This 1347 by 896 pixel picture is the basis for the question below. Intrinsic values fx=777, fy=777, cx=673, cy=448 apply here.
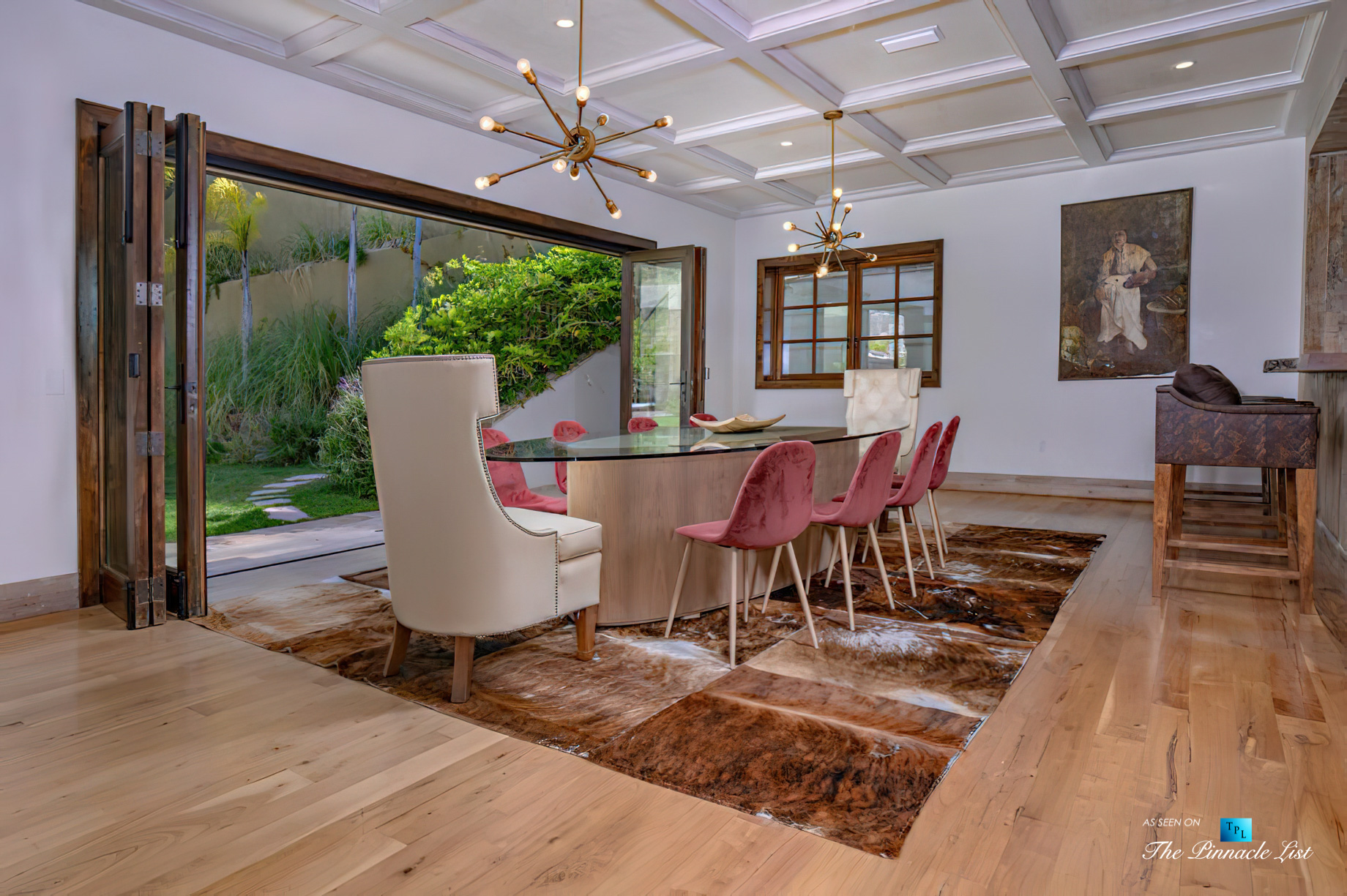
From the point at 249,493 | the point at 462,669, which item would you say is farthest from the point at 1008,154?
the point at 249,493

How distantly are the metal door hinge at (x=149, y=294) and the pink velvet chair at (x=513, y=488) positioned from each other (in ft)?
4.74

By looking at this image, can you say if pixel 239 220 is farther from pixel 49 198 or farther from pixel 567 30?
pixel 567 30

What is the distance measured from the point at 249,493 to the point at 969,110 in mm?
6680

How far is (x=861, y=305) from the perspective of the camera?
26.2ft

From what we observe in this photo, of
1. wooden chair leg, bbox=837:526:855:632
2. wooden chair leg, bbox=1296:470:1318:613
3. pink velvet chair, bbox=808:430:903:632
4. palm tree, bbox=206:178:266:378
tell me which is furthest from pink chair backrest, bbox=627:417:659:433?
palm tree, bbox=206:178:266:378

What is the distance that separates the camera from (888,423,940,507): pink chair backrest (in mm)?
3719

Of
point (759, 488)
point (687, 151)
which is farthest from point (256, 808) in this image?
point (687, 151)

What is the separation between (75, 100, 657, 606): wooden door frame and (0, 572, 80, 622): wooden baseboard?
43 mm

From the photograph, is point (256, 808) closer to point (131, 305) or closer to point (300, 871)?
point (300, 871)

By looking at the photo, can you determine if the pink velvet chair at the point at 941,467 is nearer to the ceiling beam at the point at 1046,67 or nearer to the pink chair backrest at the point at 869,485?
the pink chair backrest at the point at 869,485

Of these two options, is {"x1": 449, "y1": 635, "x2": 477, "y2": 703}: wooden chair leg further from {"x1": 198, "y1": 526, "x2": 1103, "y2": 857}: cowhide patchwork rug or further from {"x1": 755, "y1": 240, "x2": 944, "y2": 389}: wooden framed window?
{"x1": 755, "y1": 240, "x2": 944, "y2": 389}: wooden framed window

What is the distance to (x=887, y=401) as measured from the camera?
5723 millimetres

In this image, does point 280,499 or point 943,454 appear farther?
point 280,499

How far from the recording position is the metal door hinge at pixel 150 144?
327 centimetres
